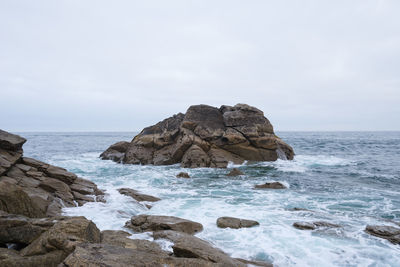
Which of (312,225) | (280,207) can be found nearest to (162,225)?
(312,225)

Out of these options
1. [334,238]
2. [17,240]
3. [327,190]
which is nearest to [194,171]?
[327,190]

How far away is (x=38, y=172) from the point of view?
10.9m

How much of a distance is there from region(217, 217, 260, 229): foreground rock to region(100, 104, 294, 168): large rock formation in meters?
12.6

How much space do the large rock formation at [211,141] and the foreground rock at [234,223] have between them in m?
12.6

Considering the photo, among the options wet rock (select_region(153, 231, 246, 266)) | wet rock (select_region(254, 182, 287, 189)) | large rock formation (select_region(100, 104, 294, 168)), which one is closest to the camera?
wet rock (select_region(153, 231, 246, 266))

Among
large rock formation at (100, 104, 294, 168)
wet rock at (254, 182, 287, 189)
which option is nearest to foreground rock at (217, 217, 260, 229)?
wet rock at (254, 182, 287, 189)

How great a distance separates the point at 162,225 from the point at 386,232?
21.1 ft

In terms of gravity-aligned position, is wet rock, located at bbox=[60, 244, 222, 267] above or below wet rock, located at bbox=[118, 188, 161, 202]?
above

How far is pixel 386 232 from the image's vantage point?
733cm

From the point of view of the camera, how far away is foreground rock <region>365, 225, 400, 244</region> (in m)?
7.04

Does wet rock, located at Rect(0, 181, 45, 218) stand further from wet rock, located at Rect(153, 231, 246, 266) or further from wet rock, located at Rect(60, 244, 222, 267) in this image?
wet rock, located at Rect(153, 231, 246, 266)

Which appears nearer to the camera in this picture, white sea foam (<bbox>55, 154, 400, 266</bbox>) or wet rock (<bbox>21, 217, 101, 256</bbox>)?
wet rock (<bbox>21, 217, 101, 256</bbox>)

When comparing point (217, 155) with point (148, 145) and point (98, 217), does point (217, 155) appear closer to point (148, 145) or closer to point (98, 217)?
point (148, 145)

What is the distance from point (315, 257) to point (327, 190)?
8044 millimetres
